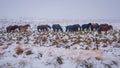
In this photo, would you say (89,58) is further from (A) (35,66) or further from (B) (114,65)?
(A) (35,66)

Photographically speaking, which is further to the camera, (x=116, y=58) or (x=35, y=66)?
(x=116, y=58)

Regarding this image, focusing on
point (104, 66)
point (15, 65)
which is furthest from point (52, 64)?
point (104, 66)

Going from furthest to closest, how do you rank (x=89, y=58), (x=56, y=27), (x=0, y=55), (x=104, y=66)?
(x=56, y=27) → (x=0, y=55) → (x=89, y=58) → (x=104, y=66)

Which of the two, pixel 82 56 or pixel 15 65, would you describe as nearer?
pixel 15 65

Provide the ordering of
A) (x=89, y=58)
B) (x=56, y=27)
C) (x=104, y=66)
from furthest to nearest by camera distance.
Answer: (x=56, y=27) < (x=89, y=58) < (x=104, y=66)

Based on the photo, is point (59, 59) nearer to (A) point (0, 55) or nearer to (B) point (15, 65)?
(B) point (15, 65)

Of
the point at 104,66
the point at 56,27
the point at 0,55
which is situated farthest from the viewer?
the point at 56,27

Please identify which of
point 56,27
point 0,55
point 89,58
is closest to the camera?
point 89,58

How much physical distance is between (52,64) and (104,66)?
2.53m

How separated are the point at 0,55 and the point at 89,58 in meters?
5.15

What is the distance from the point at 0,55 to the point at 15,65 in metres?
2.14

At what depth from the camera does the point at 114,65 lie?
9055 millimetres

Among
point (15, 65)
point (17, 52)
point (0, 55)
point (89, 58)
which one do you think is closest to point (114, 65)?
point (89, 58)

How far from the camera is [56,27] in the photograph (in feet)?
94.4
